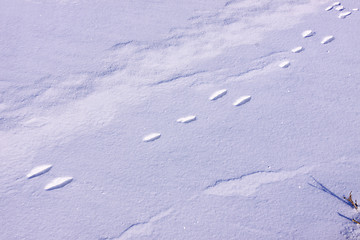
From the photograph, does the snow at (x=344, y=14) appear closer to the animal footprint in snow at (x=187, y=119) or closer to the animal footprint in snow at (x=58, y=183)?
the animal footprint in snow at (x=187, y=119)

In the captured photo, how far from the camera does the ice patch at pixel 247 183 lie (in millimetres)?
987

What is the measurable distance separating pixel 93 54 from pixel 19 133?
1.80 feet

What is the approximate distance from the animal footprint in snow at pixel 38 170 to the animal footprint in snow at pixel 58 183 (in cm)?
6

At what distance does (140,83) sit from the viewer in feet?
4.56

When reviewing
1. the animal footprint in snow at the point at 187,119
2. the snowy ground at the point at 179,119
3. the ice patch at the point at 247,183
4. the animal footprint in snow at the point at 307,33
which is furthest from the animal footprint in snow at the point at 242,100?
the animal footprint in snow at the point at 307,33

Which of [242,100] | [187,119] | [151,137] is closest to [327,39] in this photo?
[242,100]

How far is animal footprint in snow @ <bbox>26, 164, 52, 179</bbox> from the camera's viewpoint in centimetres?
108

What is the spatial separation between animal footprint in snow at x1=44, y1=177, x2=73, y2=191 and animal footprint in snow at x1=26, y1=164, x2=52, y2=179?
0.06m

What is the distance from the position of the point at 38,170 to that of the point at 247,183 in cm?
76

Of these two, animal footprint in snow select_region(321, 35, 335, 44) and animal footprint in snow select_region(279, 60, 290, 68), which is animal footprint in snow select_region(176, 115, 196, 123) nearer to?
animal footprint in snow select_region(279, 60, 290, 68)

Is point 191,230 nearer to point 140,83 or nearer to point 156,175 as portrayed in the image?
point 156,175

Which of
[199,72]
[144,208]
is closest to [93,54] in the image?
[199,72]

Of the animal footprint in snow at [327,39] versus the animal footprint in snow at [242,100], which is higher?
the animal footprint in snow at [327,39]

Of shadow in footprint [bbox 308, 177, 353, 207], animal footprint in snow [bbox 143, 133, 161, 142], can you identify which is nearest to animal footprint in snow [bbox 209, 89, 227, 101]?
animal footprint in snow [bbox 143, 133, 161, 142]
